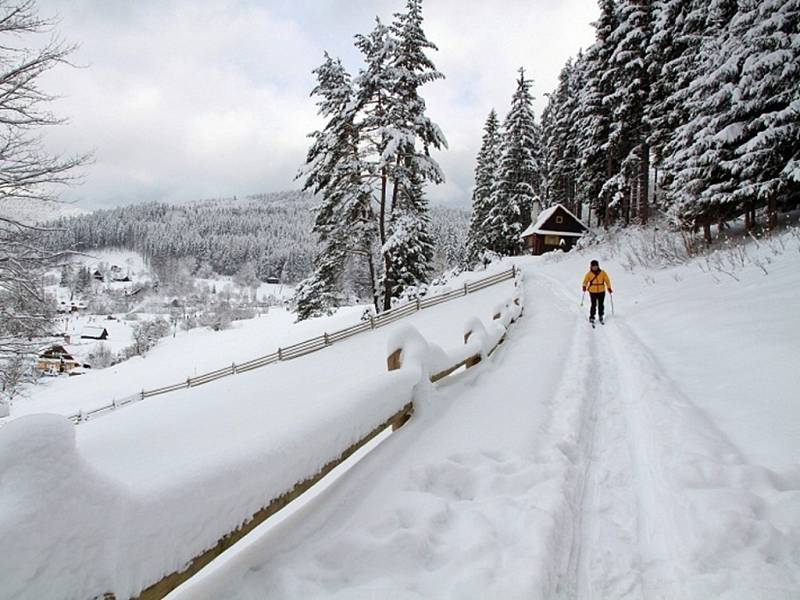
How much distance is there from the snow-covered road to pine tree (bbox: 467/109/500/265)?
36410mm

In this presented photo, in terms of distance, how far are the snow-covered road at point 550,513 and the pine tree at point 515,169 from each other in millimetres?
33298

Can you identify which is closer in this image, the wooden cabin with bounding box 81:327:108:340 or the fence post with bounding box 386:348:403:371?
the fence post with bounding box 386:348:403:371

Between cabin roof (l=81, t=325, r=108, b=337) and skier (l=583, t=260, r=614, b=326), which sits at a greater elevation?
skier (l=583, t=260, r=614, b=326)

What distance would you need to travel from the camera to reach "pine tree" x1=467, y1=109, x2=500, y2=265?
40312 millimetres

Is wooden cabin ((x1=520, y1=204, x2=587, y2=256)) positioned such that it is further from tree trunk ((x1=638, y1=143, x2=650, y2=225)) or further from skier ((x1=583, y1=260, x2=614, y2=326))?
skier ((x1=583, y1=260, x2=614, y2=326))

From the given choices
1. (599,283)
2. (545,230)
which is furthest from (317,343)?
(545,230)

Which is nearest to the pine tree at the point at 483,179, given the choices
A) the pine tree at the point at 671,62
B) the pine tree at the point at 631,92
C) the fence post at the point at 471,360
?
the pine tree at the point at 631,92

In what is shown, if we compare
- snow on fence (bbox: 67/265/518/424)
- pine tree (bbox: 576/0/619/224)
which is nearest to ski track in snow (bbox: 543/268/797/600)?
snow on fence (bbox: 67/265/518/424)

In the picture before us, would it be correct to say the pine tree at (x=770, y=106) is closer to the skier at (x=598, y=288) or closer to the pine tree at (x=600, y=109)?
the skier at (x=598, y=288)

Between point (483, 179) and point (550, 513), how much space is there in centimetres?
4252

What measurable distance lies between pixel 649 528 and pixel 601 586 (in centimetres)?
70

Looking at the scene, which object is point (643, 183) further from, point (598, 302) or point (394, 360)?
point (394, 360)

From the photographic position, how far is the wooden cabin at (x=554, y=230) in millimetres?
39188

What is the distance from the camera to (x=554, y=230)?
39.6 meters
